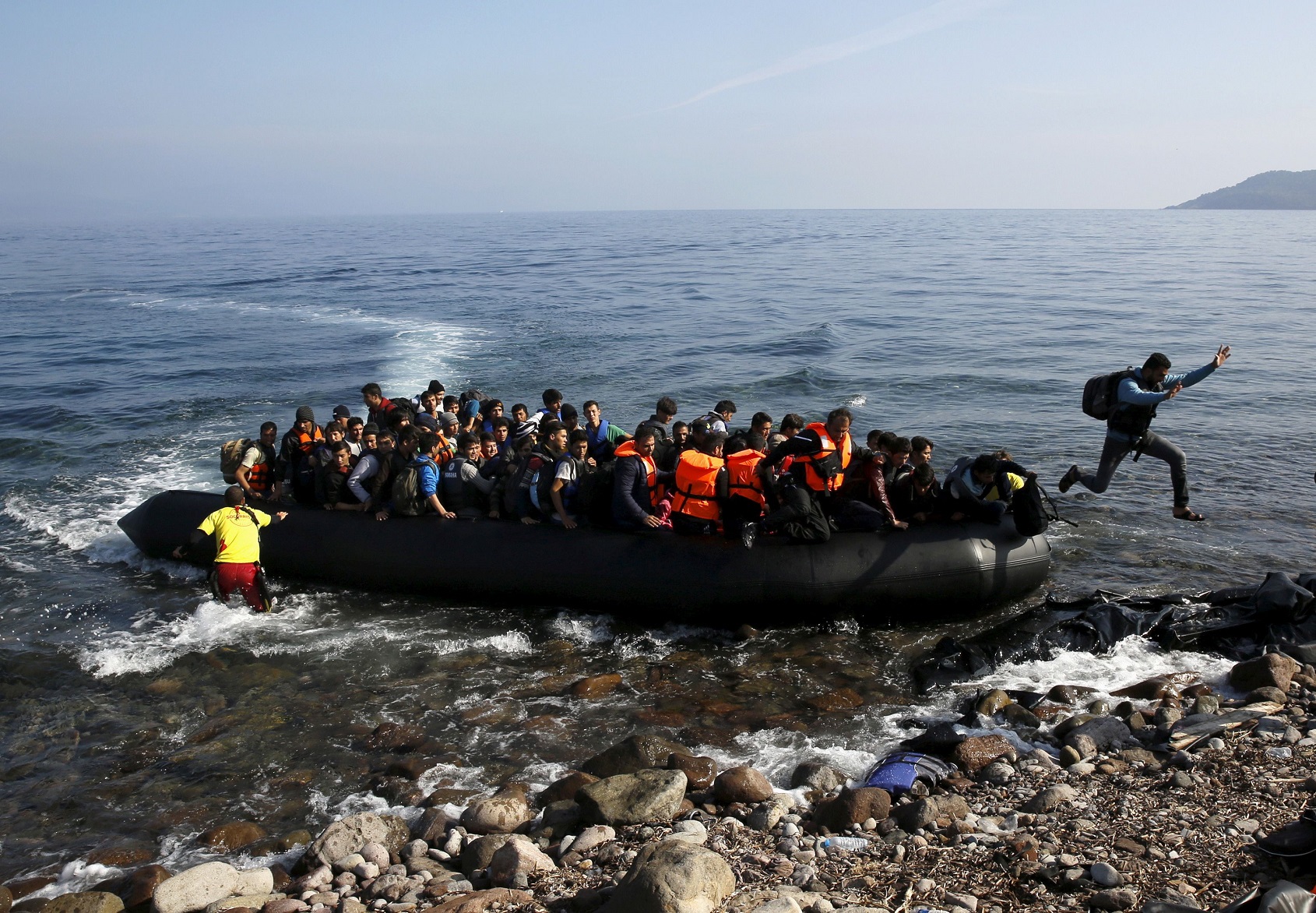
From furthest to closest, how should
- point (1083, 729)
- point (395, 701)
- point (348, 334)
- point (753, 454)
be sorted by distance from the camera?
point (348, 334), point (753, 454), point (395, 701), point (1083, 729)

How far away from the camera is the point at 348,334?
26.7 m

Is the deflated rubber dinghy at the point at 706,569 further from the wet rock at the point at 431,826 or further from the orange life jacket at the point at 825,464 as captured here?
the wet rock at the point at 431,826

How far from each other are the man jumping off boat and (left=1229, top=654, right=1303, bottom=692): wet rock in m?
2.03

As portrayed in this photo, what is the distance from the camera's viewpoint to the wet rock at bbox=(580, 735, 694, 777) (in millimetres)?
6113

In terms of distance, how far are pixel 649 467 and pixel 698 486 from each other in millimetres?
473

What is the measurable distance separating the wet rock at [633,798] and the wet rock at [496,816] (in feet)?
1.22

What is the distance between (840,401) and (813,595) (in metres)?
10.9

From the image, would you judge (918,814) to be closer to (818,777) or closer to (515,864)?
(818,777)

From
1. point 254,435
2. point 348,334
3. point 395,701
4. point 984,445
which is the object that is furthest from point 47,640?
point 348,334

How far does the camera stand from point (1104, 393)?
28.2 feet

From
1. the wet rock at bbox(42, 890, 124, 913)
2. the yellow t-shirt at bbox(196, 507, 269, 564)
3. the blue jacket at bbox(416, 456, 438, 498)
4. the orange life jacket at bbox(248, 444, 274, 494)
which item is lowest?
the wet rock at bbox(42, 890, 124, 913)

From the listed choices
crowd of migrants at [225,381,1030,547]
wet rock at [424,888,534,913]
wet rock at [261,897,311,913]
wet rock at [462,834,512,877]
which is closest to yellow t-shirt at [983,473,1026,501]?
crowd of migrants at [225,381,1030,547]

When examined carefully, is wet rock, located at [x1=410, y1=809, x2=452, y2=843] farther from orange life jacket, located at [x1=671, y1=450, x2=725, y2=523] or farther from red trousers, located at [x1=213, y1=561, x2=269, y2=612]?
red trousers, located at [x1=213, y1=561, x2=269, y2=612]

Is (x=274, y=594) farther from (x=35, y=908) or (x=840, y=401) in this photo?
(x=840, y=401)
